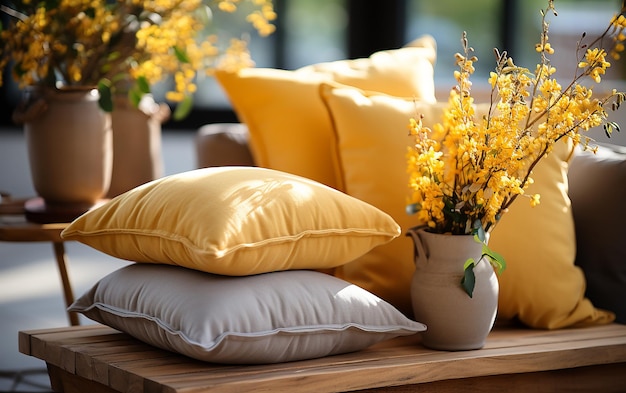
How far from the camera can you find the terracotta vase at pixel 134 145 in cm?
249

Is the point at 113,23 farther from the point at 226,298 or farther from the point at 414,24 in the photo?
the point at 414,24

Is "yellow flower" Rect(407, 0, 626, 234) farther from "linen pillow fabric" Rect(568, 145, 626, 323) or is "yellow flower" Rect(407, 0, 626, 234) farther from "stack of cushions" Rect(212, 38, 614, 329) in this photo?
"linen pillow fabric" Rect(568, 145, 626, 323)

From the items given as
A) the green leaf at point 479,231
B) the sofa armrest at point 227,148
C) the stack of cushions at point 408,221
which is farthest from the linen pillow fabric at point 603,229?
the sofa armrest at point 227,148

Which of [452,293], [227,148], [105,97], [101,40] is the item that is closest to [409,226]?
[452,293]

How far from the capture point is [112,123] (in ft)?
8.20

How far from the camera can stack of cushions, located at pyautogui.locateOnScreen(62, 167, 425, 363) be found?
1.41 m

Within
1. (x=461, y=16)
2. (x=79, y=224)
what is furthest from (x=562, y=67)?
(x=79, y=224)

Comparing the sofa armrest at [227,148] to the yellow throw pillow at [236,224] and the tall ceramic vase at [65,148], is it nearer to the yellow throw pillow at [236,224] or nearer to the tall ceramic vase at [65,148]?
the tall ceramic vase at [65,148]

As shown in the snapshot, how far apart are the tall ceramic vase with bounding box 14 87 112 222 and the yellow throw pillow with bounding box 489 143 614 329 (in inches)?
38.8

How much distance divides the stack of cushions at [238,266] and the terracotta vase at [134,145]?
34.4 inches

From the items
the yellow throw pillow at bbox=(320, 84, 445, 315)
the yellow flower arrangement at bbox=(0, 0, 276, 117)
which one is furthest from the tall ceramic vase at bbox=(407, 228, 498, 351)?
the yellow flower arrangement at bbox=(0, 0, 276, 117)

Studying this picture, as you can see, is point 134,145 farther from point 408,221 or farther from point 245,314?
point 245,314

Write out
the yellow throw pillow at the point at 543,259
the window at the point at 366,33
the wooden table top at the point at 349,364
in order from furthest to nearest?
the window at the point at 366,33
the yellow throw pillow at the point at 543,259
the wooden table top at the point at 349,364

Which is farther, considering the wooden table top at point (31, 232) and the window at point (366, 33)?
the window at point (366, 33)
